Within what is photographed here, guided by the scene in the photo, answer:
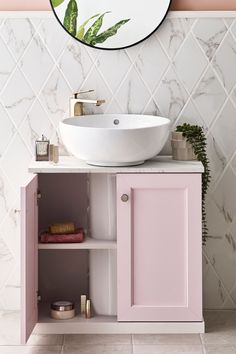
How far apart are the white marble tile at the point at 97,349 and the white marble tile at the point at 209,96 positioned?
1.17m

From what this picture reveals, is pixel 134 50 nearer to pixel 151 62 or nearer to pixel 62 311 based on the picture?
pixel 151 62

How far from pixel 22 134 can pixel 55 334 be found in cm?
98

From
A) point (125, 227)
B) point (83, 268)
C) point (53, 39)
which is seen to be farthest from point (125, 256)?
point (53, 39)

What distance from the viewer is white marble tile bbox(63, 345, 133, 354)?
373 centimetres

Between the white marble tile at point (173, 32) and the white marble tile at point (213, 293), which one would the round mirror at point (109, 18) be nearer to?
the white marble tile at point (173, 32)

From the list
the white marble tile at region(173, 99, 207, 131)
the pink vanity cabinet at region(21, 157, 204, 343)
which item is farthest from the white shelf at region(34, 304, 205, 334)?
the white marble tile at region(173, 99, 207, 131)

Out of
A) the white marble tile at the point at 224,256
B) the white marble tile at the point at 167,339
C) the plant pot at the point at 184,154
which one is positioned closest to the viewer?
the white marble tile at the point at 167,339

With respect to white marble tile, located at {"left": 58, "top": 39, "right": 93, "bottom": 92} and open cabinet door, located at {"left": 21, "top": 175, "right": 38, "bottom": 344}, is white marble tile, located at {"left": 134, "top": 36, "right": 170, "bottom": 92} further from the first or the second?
open cabinet door, located at {"left": 21, "top": 175, "right": 38, "bottom": 344}

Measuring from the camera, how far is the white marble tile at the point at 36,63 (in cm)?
416

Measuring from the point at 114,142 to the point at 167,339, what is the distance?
92 cm

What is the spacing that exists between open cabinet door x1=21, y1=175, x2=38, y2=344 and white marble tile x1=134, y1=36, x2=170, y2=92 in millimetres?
758

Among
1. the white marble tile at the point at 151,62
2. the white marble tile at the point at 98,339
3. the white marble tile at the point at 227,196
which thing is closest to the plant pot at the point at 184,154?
the white marble tile at the point at 227,196

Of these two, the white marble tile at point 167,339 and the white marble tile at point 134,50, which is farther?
the white marble tile at point 134,50

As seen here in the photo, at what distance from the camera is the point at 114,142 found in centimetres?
375
